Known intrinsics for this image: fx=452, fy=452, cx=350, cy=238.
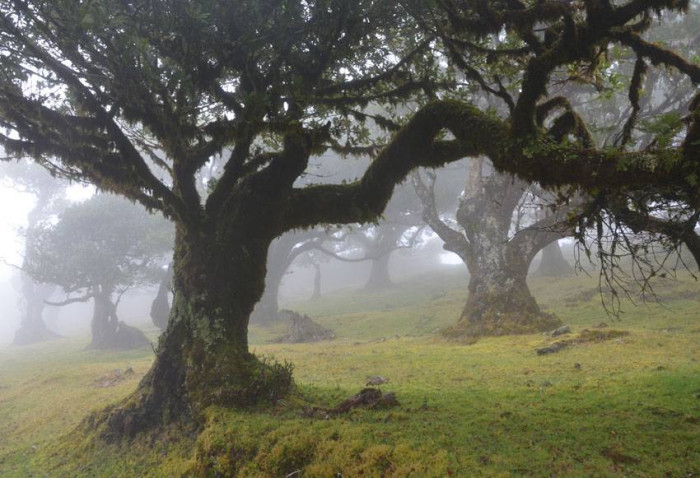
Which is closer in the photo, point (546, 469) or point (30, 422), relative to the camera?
point (546, 469)

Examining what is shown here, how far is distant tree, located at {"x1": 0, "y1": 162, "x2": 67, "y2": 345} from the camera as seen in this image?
4234 centimetres

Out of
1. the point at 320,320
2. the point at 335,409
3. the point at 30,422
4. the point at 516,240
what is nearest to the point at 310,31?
the point at 335,409

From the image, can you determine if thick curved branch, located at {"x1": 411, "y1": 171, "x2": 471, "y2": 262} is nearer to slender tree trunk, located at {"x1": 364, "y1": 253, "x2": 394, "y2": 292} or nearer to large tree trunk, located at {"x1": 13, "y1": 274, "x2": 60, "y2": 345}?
slender tree trunk, located at {"x1": 364, "y1": 253, "x2": 394, "y2": 292}

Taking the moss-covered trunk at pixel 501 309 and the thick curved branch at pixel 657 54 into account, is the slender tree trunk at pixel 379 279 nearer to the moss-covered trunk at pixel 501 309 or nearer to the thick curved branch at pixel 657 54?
the moss-covered trunk at pixel 501 309

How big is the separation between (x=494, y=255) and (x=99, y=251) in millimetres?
26498

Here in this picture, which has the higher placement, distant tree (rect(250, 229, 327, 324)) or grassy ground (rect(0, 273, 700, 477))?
distant tree (rect(250, 229, 327, 324))

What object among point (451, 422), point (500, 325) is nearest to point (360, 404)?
point (451, 422)

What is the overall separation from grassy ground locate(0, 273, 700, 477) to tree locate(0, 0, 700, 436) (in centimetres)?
97

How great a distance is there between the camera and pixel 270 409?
23.4ft

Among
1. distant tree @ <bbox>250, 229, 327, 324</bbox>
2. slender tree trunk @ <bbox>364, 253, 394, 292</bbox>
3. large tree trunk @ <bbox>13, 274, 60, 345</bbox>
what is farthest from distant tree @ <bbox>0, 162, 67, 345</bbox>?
slender tree trunk @ <bbox>364, 253, 394, 292</bbox>

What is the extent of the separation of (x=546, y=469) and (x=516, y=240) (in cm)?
1387

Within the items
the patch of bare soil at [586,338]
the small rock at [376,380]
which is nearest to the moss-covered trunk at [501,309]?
the patch of bare soil at [586,338]

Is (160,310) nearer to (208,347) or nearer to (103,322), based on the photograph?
(103,322)

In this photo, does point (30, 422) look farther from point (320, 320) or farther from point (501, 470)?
point (320, 320)
